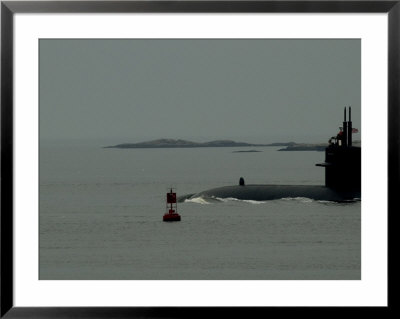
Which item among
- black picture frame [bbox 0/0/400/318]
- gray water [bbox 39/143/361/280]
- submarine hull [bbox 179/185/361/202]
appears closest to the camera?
black picture frame [bbox 0/0/400/318]

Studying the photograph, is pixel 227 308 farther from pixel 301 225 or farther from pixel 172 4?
pixel 172 4

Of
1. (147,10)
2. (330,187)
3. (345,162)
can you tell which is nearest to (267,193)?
(330,187)

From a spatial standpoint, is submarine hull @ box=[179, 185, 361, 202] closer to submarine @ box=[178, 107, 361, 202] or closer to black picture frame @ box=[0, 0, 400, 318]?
submarine @ box=[178, 107, 361, 202]

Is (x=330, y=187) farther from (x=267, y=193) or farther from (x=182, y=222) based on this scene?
(x=182, y=222)

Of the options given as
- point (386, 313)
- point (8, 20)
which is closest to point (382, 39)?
point (386, 313)

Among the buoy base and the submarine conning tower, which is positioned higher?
the submarine conning tower

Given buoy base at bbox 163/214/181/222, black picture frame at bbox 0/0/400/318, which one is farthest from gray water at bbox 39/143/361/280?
black picture frame at bbox 0/0/400/318
